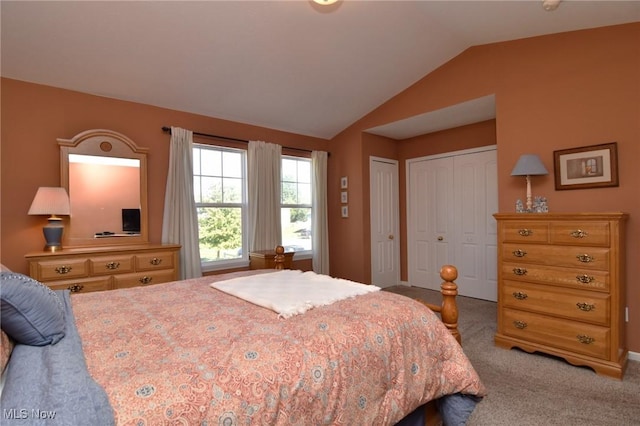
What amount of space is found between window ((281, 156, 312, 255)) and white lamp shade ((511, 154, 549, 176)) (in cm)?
285

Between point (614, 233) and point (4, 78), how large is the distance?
513 cm

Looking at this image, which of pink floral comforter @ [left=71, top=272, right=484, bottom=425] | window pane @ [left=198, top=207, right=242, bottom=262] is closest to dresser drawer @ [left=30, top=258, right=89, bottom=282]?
pink floral comforter @ [left=71, top=272, right=484, bottom=425]

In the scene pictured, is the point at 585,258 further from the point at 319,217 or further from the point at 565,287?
the point at 319,217

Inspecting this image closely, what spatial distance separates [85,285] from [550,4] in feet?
14.7

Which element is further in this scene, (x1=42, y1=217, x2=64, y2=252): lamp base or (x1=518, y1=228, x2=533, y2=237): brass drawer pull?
(x1=42, y1=217, x2=64, y2=252): lamp base

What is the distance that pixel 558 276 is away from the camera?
8.59 ft

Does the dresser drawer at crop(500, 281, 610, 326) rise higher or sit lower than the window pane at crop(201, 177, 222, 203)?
lower

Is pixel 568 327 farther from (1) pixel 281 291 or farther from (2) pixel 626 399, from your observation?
(1) pixel 281 291

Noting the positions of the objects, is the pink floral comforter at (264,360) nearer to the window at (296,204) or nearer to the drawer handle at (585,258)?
the drawer handle at (585,258)

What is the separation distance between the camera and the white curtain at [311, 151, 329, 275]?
4906 mm

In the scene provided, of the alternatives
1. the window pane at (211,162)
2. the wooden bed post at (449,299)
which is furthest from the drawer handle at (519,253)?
the window pane at (211,162)

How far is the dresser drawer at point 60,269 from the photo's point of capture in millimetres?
2646

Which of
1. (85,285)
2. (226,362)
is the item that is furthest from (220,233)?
(226,362)

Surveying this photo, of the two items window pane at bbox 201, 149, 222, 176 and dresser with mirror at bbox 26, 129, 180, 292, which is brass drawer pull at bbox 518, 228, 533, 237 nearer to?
dresser with mirror at bbox 26, 129, 180, 292
